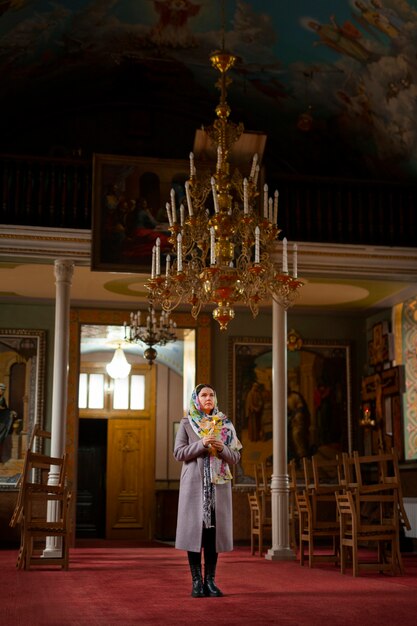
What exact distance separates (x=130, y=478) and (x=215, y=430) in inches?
557

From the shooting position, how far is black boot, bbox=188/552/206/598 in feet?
24.4

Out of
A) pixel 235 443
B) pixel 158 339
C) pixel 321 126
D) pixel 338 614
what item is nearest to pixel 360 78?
pixel 321 126

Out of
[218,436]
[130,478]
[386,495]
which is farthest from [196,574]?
[130,478]

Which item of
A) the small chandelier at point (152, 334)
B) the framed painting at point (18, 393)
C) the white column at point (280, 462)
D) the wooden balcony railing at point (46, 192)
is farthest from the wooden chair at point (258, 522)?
the wooden balcony railing at point (46, 192)

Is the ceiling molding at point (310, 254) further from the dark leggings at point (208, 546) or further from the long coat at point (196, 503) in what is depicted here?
the dark leggings at point (208, 546)

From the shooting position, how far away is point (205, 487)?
749cm

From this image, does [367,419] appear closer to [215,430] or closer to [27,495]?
[27,495]

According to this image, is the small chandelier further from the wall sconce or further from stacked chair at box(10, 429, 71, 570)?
the wall sconce

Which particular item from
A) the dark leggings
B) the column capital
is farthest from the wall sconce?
the dark leggings

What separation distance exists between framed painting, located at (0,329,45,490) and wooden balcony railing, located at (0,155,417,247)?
3.83 meters

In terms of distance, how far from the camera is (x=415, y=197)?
49.0 feet

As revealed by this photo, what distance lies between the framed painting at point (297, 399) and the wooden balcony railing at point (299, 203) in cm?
380

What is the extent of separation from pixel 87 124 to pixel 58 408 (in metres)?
6.37

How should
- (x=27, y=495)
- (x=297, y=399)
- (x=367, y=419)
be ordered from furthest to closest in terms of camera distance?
(x=297, y=399), (x=367, y=419), (x=27, y=495)
